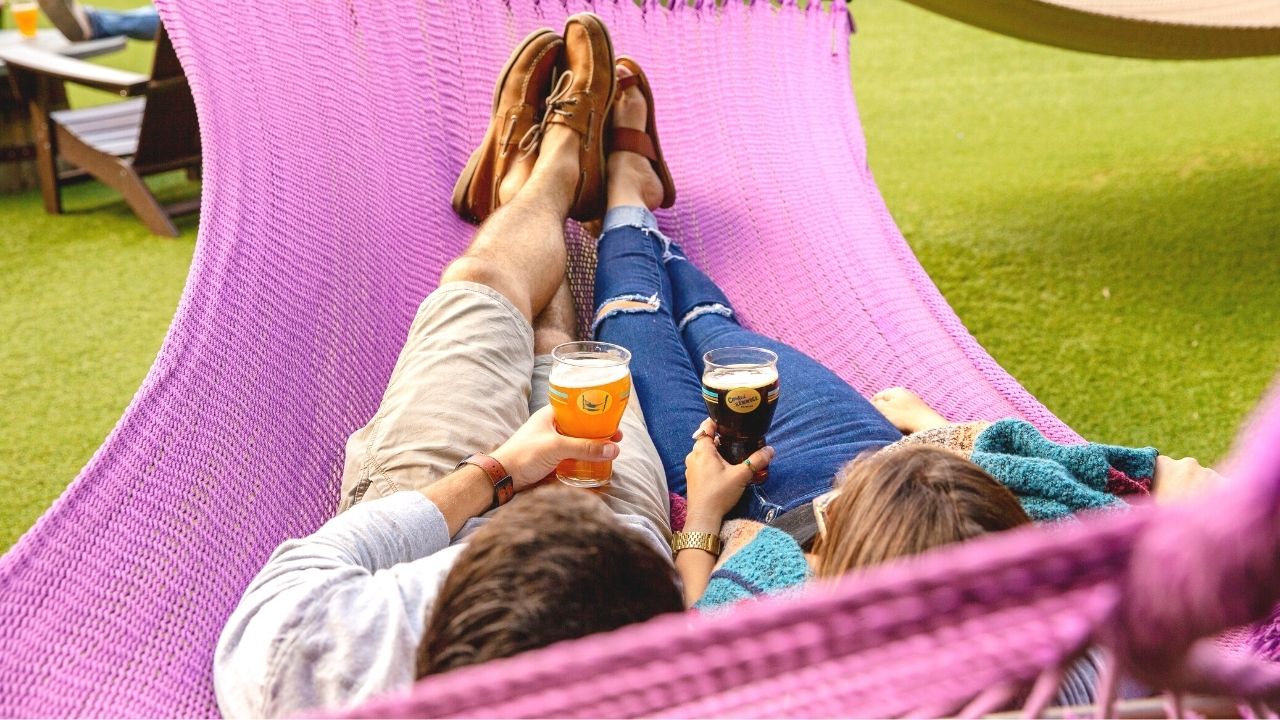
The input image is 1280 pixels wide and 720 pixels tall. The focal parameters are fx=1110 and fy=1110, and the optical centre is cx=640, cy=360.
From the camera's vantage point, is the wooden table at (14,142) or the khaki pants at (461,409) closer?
the khaki pants at (461,409)

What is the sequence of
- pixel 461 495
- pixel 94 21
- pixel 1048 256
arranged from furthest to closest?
pixel 94 21 → pixel 1048 256 → pixel 461 495

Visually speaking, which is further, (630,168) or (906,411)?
(630,168)

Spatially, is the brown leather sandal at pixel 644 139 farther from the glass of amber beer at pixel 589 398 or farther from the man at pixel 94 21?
the man at pixel 94 21

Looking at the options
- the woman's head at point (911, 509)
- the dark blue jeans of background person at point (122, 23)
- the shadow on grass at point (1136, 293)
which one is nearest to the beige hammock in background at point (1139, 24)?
the shadow on grass at point (1136, 293)

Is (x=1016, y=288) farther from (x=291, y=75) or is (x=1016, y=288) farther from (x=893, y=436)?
(x=291, y=75)

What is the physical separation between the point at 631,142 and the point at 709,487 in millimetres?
1024

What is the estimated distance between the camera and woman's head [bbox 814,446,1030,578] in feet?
3.24

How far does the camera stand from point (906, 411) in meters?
1.70

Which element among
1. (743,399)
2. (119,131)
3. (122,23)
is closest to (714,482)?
(743,399)

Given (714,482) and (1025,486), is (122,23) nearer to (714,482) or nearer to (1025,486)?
(714,482)

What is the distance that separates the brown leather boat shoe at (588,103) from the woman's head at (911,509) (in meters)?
1.24

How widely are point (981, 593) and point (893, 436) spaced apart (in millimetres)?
984

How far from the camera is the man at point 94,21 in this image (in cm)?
451

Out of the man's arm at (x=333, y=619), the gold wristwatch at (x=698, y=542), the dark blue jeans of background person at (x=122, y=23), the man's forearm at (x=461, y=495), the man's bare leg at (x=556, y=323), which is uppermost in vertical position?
the man's arm at (x=333, y=619)
